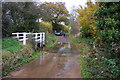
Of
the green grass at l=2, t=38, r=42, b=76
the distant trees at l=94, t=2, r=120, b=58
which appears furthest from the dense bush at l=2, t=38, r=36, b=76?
the distant trees at l=94, t=2, r=120, b=58

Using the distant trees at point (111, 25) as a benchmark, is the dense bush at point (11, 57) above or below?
below

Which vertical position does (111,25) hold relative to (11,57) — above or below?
above

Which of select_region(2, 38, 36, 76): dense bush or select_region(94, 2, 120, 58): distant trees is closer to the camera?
select_region(94, 2, 120, 58): distant trees

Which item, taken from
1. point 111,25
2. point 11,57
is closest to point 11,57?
point 11,57

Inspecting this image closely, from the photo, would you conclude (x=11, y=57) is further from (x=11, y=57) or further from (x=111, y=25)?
(x=111, y=25)

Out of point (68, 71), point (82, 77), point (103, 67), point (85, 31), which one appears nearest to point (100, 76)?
point (103, 67)

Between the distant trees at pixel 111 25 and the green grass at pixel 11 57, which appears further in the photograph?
the green grass at pixel 11 57

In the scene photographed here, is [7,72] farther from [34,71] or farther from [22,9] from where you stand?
[22,9]

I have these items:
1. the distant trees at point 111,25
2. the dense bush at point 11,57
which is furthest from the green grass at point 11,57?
the distant trees at point 111,25

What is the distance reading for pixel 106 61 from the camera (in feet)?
12.1

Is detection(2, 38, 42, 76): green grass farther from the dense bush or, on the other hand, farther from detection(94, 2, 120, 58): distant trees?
detection(94, 2, 120, 58): distant trees

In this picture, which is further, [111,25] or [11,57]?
[11,57]

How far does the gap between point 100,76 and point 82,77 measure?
0.78 metres

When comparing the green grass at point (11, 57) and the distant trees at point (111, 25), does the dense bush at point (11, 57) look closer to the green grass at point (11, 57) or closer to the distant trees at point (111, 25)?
the green grass at point (11, 57)
